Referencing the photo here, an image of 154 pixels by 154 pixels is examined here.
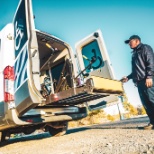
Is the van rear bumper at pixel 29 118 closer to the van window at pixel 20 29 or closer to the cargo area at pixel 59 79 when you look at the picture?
the cargo area at pixel 59 79

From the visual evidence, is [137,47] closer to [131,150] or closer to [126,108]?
[131,150]

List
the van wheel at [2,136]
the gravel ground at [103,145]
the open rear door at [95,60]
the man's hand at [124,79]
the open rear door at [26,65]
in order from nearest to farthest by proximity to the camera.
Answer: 1. the gravel ground at [103,145]
2. the open rear door at [26,65]
3. the man's hand at [124,79]
4. the van wheel at [2,136]
5. the open rear door at [95,60]

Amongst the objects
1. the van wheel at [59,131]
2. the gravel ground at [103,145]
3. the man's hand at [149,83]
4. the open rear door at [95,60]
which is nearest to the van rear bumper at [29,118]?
the gravel ground at [103,145]

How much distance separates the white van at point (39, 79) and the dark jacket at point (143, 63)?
490mm

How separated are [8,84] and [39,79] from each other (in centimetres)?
59

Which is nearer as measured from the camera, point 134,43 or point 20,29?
point 20,29

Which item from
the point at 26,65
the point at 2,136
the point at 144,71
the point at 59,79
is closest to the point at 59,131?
the point at 2,136

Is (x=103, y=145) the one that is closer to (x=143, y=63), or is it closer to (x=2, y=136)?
(x=143, y=63)

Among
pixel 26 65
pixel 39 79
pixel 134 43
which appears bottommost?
pixel 39 79

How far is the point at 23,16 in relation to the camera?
11.7 feet

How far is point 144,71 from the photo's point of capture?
3.77 meters

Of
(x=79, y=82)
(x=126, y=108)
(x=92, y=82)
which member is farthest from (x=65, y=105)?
(x=126, y=108)

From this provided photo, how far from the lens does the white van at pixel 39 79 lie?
3455 millimetres

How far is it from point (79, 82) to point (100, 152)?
10.5 feet
